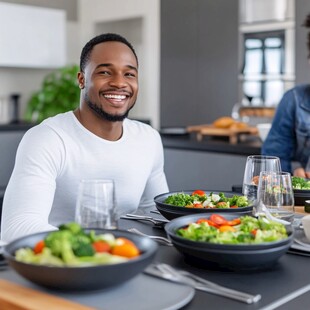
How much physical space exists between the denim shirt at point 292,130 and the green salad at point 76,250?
1.82 m

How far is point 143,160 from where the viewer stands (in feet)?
6.53

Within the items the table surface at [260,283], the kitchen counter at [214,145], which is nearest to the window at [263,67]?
the kitchen counter at [214,145]

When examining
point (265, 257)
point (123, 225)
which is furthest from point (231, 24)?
point (265, 257)

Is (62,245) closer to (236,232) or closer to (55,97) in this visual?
(236,232)

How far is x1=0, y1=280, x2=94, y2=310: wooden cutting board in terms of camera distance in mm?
917

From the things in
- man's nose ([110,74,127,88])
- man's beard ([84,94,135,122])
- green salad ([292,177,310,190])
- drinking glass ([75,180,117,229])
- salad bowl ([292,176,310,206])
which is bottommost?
salad bowl ([292,176,310,206])

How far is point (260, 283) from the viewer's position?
1.08m

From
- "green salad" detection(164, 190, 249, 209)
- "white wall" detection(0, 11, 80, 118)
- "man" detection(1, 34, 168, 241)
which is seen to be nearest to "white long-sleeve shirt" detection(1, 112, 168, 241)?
"man" detection(1, 34, 168, 241)

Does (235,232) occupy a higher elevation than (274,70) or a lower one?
lower

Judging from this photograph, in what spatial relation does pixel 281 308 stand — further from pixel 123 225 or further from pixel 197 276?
pixel 123 225

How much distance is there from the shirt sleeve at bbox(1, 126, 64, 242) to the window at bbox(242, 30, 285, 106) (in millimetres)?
4964

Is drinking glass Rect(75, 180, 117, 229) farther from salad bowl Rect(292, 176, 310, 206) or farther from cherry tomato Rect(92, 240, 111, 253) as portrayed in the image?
salad bowl Rect(292, 176, 310, 206)

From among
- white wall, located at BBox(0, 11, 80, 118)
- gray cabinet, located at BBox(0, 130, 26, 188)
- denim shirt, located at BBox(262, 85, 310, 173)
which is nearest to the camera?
denim shirt, located at BBox(262, 85, 310, 173)

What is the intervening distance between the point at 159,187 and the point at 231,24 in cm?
463
